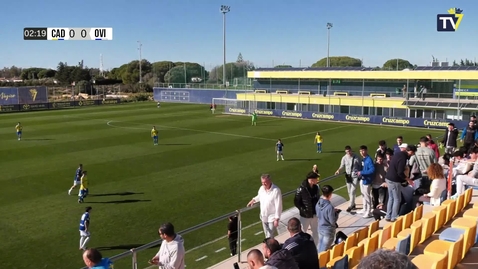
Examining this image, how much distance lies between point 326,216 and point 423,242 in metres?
2.01

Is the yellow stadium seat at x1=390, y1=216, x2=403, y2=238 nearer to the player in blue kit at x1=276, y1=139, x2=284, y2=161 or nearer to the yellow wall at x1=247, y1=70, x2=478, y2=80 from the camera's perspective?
the player in blue kit at x1=276, y1=139, x2=284, y2=161

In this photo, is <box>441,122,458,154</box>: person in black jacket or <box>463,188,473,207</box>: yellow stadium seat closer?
<box>463,188,473,207</box>: yellow stadium seat

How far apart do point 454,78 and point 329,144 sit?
2245 centimetres

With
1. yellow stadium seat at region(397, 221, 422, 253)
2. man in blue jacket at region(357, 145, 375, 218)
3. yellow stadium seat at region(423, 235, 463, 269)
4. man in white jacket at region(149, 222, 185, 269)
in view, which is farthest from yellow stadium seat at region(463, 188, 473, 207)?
man in white jacket at region(149, 222, 185, 269)

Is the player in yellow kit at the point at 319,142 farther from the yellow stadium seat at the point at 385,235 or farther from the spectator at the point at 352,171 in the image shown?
the yellow stadium seat at the point at 385,235

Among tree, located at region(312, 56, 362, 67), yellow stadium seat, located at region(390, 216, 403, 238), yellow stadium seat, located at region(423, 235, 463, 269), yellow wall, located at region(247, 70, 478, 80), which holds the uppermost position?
tree, located at region(312, 56, 362, 67)

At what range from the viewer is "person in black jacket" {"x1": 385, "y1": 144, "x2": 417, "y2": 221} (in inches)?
384

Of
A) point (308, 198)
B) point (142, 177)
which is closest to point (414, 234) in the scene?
point (308, 198)

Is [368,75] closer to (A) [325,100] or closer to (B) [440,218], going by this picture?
(A) [325,100]

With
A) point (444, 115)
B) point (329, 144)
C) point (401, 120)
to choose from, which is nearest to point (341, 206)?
point (329, 144)

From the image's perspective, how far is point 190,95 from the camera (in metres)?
74.9

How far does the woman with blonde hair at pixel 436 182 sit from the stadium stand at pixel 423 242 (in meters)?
0.57

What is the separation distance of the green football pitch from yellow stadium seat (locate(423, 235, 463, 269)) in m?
5.29

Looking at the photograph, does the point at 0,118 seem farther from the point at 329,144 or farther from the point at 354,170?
the point at 354,170
